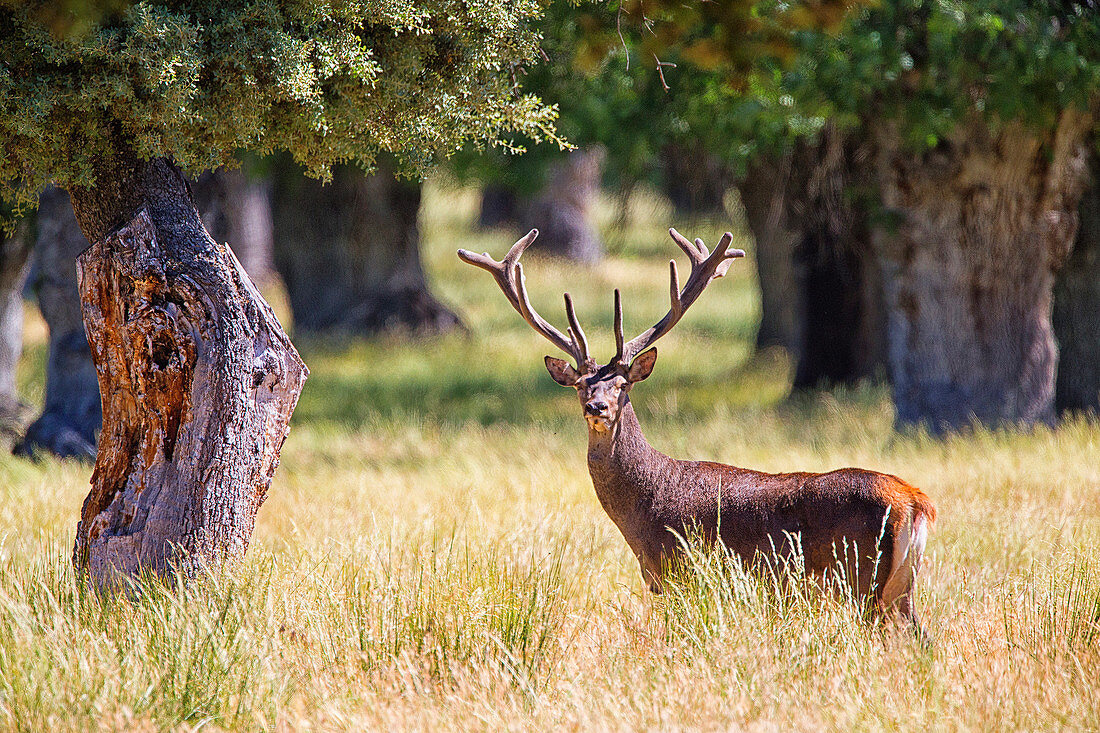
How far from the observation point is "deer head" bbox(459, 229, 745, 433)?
209 inches

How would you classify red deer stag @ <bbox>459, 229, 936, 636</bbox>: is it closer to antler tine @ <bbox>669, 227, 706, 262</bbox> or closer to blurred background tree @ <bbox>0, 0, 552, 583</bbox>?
antler tine @ <bbox>669, 227, 706, 262</bbox>

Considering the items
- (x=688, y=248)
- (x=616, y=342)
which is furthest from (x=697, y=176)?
(x=616, y=342)

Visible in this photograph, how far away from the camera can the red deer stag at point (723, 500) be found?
4785 mm

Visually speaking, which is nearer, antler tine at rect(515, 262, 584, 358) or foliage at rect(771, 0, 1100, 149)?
antler tine at rect(515, 262, 584, 358)

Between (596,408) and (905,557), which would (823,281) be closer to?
(596,408)

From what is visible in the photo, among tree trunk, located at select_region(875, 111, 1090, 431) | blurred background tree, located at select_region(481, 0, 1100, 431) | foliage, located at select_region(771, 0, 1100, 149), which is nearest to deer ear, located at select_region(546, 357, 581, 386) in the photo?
blurred background tree, located at select_region(481, 0, 1100, 431)

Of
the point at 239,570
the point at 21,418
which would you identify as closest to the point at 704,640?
the point at 239,570

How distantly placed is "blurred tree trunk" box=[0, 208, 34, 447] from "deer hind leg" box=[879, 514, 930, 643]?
26.0ft

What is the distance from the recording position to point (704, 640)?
14.7 ft

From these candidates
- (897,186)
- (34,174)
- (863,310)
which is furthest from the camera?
(863,310)

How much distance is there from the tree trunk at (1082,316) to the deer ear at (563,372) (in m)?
6.62

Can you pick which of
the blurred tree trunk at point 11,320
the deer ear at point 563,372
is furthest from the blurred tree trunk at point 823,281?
the blurred tree trunk at point 11,320

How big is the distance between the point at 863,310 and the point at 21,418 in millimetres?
8751

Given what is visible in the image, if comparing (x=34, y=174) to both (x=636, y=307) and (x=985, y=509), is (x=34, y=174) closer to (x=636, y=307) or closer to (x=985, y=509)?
(x=985, y=509)
